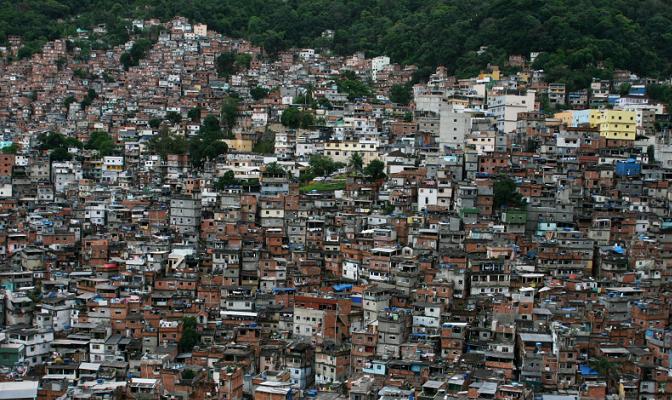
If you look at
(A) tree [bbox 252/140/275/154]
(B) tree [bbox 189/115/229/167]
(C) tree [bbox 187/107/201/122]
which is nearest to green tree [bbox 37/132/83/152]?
(B) tree [bbox 189/115/229/167]

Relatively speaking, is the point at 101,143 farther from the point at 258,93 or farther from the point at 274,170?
the point at 258,93

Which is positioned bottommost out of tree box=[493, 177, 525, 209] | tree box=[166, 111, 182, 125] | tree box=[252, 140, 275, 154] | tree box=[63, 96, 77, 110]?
tree box=[493, 177, 525, 209]

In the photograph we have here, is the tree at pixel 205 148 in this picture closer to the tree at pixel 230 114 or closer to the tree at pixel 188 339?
the tree at pixel 230 114

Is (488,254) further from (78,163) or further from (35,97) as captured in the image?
(35,97)

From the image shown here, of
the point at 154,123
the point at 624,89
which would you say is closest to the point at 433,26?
the point at 624,89

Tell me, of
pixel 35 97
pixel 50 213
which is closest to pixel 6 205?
pixel 50 213

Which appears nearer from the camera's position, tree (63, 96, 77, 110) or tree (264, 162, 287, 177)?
tree (264, 162, 287, 177)

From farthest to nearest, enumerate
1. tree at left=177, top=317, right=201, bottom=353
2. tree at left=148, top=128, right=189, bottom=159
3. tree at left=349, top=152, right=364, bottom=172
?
tree at left=148, top=128, right=189, bottom=159 < tree at left=349, top=152, right=364, bottom=172 < tree at left=177, top=317, right=201, bottom=353

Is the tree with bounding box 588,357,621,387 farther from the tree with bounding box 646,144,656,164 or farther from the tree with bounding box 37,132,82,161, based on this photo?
the tree with bounding box 37,132,82,161
